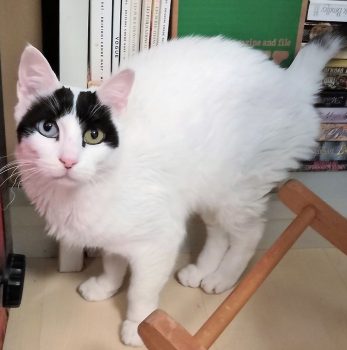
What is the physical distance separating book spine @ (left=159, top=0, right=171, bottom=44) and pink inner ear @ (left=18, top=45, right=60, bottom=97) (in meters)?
0.38

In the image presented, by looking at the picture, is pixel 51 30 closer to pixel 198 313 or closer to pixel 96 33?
pixel 96 33

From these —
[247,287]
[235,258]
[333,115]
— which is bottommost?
[235,258]

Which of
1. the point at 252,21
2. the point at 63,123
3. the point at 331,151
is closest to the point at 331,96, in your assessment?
the point at 331,151

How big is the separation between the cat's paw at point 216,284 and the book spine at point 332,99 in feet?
1.68

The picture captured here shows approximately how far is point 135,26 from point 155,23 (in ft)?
0.15

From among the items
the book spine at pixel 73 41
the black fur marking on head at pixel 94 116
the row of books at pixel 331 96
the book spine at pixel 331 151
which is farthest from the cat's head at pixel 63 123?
the book spine at pixel 331 151

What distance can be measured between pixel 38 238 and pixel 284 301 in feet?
2.15

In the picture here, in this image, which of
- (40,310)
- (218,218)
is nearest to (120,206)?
(218,218)

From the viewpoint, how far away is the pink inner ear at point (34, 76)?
816 millimetres

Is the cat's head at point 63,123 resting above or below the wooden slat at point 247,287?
above

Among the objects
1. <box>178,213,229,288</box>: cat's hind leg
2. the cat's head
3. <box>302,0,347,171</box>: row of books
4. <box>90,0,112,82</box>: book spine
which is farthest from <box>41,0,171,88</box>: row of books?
<box>178,213,229,288</box>: cat's hind leg

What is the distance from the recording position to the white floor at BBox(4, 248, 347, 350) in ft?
3.87

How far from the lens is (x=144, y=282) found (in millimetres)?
1108

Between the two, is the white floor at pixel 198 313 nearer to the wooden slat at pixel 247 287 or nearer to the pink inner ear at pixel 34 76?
the wooden slat at pixel 247 287
